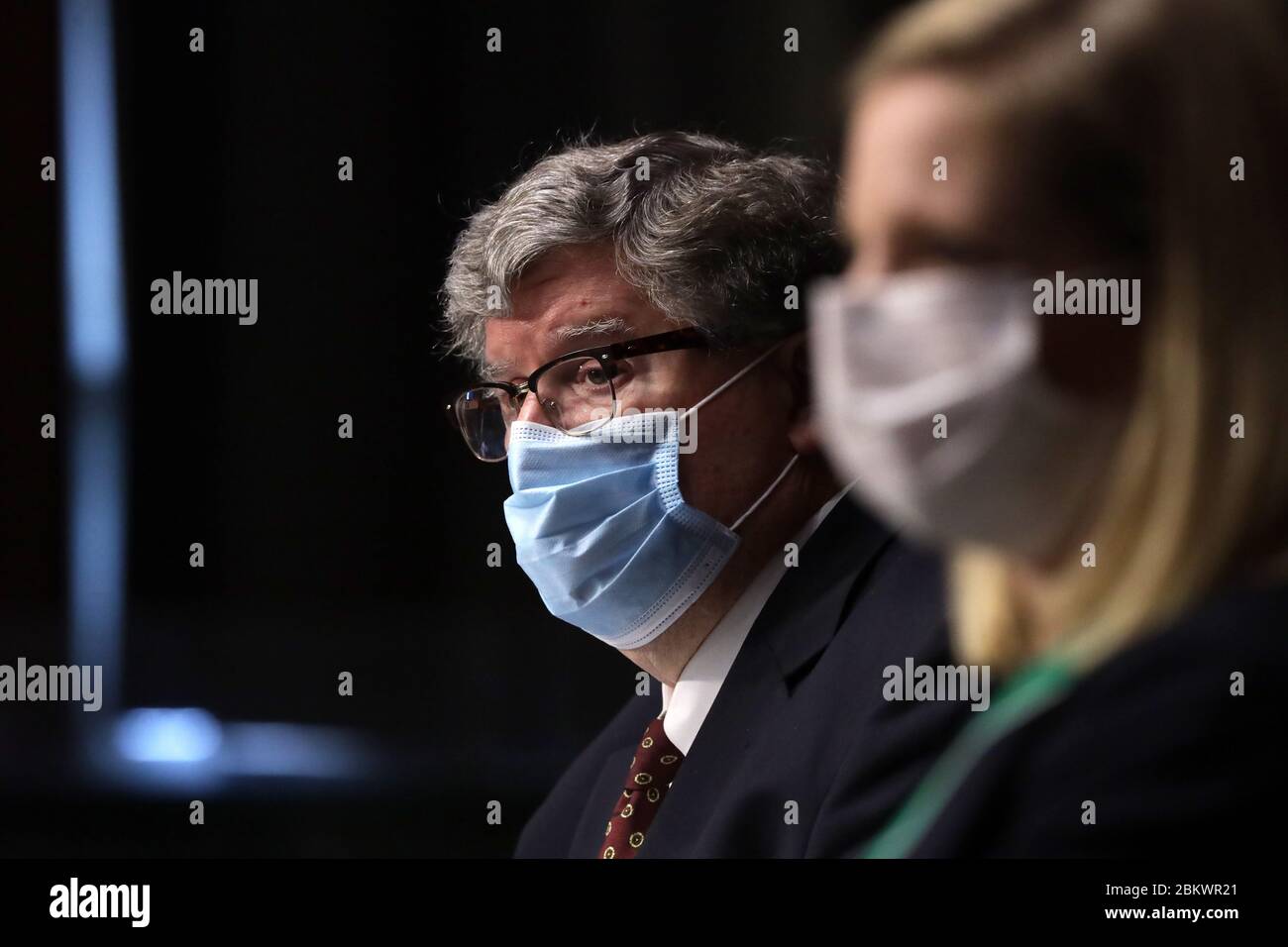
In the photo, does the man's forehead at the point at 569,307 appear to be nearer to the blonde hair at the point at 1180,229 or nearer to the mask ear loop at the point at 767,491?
the mask ear loop at the point at 767,491

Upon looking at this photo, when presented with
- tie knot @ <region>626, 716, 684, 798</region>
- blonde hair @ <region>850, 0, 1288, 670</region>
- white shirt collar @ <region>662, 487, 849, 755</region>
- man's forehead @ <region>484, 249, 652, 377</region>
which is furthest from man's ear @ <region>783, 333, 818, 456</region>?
blonde hair @ <region>850, 0, 1288, 670</region>

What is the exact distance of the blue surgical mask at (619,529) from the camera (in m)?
1.98

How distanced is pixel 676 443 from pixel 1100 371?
3.11 ft

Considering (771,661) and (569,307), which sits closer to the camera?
(771,661)

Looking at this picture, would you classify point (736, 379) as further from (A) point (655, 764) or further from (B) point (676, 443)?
(A) point (655, 764)

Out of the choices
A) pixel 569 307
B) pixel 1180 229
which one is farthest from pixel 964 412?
pixel 569 307

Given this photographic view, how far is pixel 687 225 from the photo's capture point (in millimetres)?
2049

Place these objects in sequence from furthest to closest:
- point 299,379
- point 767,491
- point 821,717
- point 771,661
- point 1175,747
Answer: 1. point 299,379
2. point 767,491
3. point 771,661
4. point 821,717
5. point 1175,747

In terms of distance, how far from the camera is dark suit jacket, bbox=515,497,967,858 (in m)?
1.60

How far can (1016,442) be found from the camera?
3.72ft

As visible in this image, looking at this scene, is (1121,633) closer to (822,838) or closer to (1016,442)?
(1016,442)

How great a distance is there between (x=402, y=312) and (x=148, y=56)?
23.0 inches
